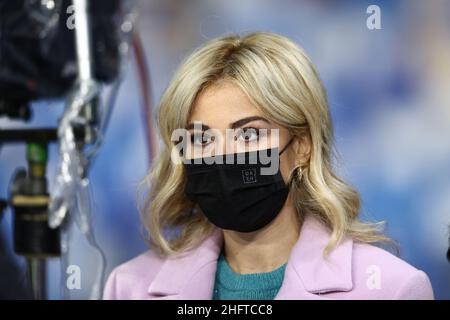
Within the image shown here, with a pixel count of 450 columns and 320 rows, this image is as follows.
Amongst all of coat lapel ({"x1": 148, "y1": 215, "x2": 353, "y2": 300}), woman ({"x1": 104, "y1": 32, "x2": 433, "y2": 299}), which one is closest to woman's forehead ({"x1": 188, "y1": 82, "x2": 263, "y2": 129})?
woman ({"x1": 104, "y1": 32, "x2": 433, "y2": 299})

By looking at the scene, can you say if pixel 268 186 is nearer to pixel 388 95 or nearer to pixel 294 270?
pixel 294 270

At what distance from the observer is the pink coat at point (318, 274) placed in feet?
5.29

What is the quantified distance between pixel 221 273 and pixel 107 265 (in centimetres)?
42

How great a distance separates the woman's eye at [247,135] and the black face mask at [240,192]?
0.03m

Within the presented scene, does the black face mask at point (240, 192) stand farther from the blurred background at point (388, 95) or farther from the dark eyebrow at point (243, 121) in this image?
the blurred background at point (388, 95)

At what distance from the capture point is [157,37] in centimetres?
204

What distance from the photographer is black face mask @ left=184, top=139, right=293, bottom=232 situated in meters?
1.64

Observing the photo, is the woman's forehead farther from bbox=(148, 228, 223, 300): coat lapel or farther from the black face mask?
bbox=(148, 228, 223, 300): coat lapel

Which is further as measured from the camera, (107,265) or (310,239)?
(107,265)

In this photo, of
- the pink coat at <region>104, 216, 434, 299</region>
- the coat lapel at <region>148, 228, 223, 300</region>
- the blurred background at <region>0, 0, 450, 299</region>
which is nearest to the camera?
the pink coat at <region>104, 216, 434, 299</region>

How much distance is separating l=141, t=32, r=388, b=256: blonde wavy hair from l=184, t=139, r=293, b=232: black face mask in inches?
3.3
